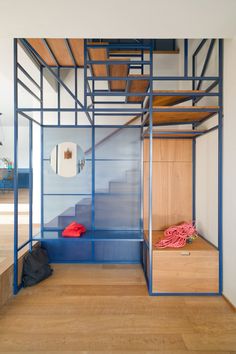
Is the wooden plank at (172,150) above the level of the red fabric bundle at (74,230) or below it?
above

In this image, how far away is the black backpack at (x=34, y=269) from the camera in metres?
2.55

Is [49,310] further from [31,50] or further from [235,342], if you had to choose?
[31,50]

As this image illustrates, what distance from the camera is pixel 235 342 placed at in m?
1.72

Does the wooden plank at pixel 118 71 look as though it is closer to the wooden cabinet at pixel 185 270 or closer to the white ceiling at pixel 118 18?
the white ceiling at pixel 118 18

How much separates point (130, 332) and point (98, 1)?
256 centimetres

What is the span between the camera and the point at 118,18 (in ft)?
5.91

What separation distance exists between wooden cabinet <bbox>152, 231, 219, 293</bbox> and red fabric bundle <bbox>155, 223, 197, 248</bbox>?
11 centimetres

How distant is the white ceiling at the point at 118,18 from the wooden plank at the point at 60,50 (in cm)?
42

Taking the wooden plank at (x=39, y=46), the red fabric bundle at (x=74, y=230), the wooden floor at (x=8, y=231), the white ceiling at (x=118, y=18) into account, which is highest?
the wooden plank at (x=39, y=46)

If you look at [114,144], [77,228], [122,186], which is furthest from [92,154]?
[77,228]

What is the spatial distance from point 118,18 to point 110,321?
2.54 meters

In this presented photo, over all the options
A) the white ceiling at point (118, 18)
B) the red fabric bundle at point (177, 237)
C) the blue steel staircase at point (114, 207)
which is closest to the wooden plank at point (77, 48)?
the white ceiling at point (118, 18)

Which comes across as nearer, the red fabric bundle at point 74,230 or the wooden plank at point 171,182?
the red fabric bundle at point 74,230

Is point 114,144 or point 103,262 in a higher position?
point 114,144
